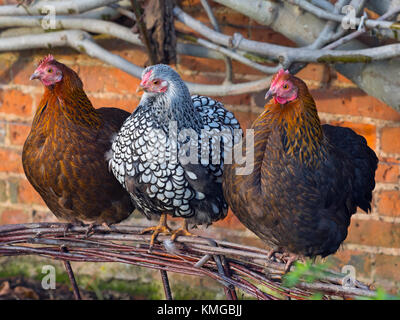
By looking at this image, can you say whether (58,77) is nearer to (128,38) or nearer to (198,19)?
(128,38)

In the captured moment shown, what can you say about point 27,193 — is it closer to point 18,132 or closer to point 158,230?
point 18,132

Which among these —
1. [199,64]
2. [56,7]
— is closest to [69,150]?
[56,7]

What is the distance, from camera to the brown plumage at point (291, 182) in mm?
1185

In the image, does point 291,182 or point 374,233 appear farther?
point 374,233

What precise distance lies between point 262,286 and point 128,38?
3.25 ft

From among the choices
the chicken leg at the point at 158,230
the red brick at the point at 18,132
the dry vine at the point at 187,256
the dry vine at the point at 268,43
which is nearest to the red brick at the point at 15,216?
the red brick at the point at 18,132

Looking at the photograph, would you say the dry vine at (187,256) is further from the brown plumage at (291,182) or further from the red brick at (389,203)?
the red brick at (389,203)

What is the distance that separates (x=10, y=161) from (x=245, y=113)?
938 millimetres

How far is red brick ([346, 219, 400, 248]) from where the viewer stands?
1.86 meters

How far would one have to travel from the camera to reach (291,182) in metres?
1.19

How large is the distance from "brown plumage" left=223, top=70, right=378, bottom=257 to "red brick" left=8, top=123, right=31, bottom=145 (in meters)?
1.15

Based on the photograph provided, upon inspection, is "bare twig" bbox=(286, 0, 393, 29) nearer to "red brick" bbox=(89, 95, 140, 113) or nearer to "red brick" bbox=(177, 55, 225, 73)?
"red brick" bbox=(177, 55, 225, 73)

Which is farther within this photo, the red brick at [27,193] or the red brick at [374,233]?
the red brick at [27,193]

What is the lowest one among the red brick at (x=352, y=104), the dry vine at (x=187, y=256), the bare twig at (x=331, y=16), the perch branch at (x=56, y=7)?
the dry vine at (x=187, y=256)
